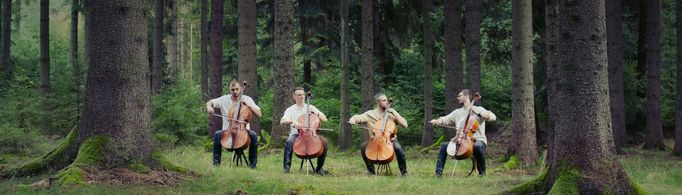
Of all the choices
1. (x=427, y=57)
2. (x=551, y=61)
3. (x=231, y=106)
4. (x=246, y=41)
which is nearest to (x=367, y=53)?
(x=427, y=57)

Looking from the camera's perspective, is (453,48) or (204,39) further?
(204,39)

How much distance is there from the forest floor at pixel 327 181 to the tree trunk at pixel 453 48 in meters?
2.88

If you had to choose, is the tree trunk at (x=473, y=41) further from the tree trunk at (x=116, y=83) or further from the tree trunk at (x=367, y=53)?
the tree trunk at (x=116, y=83)

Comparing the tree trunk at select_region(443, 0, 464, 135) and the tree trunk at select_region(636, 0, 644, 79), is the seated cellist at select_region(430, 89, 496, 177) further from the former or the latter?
the tree trunk at select_region(636, 0, 644, 79)

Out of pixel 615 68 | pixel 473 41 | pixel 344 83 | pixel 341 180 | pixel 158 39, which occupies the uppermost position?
pixel 158 39

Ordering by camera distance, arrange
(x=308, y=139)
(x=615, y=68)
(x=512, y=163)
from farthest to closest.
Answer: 1. (x=615, y=68)
2. (x=512, y=163)
3. (x=308, y=139)

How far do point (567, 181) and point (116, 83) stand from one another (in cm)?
493

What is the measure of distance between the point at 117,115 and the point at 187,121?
10336mm

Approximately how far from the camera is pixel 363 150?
12289 millimetres

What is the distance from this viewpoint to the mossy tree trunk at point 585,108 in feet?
24.7

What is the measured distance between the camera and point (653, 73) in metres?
18.2

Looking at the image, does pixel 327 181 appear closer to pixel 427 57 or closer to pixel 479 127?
pixel 479 127

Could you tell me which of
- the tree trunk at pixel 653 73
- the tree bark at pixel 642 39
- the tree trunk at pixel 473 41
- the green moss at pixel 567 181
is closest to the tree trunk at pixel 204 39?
the tree trunk at pixel 473 41

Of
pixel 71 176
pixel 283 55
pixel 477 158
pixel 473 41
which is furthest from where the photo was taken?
pixel 473 41
